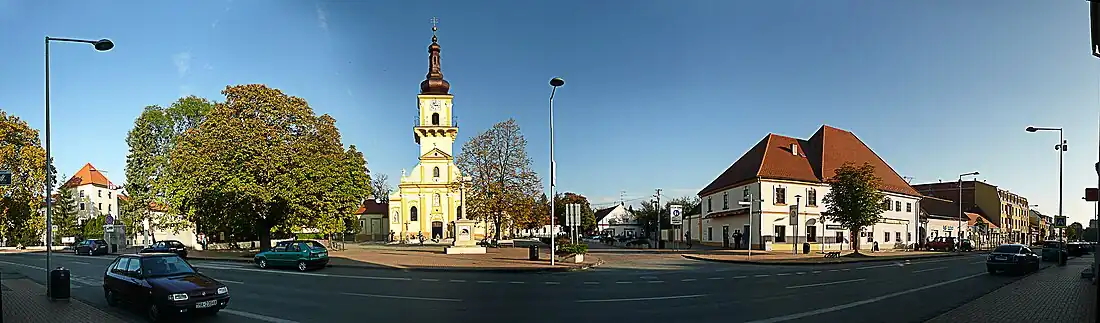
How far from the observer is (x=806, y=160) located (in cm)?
5725

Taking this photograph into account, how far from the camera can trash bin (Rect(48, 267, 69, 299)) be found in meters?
17.3

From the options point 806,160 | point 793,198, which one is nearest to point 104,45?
point 793,198

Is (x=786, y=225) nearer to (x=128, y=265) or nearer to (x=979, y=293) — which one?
(x=979, y=293)

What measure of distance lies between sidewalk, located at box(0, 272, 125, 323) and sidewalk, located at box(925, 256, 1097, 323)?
57.2 feet

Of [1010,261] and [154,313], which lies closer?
[154,313]

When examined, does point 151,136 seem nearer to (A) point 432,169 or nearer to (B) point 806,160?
(A) point 432,169

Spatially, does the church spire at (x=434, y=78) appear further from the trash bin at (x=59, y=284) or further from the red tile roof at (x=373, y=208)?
the trash bin at (x=59, y=284)

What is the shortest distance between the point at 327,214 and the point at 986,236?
265 ft

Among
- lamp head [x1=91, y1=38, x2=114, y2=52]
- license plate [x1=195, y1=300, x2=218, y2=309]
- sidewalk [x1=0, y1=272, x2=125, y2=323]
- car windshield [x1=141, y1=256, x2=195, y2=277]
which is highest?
lamp head [x1=91, y1=38, x2=114, y2=52]

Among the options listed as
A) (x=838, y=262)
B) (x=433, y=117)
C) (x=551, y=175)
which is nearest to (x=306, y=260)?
(x=551, y=175)

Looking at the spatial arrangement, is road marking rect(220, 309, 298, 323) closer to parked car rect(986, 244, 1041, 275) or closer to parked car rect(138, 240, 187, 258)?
parked car rect(986, 244, 1041, 275)

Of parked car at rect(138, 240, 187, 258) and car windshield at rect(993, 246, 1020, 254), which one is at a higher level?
car windshield at rect(993, 246, 1020, 254)

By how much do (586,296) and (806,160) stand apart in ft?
146

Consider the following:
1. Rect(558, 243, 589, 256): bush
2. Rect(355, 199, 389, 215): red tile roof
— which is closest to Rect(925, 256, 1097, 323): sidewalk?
Rect(558, 243, 589, 256): bush
